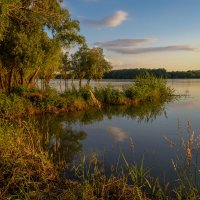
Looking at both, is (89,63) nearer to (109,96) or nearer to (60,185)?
(109,96)

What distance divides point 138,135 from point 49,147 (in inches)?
186

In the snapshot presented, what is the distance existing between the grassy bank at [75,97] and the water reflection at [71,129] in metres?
1.19

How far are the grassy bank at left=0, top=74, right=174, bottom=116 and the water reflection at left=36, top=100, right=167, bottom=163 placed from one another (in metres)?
1.19

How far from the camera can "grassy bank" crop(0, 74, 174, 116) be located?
20375mm

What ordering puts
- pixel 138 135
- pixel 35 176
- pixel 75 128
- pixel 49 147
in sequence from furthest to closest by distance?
pixel 75 128 → pixel 138 135 → pixel 49 147 → pixel 35 176

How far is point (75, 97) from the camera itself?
25.0m

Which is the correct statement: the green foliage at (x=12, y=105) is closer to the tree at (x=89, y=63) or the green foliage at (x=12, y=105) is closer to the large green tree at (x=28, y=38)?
the large green tree at (x=28, y=38)

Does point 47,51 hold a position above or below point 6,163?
above

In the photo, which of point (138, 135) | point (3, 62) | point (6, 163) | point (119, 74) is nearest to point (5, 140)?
point (6, 163)

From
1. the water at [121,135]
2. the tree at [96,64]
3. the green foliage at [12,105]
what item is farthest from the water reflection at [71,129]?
the tree at [96,64]

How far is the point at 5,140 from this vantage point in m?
9.49

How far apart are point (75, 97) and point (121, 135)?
419 inches

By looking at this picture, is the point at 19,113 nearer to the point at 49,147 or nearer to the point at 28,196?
the point at 49,147

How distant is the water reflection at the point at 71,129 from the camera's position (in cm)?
1139
